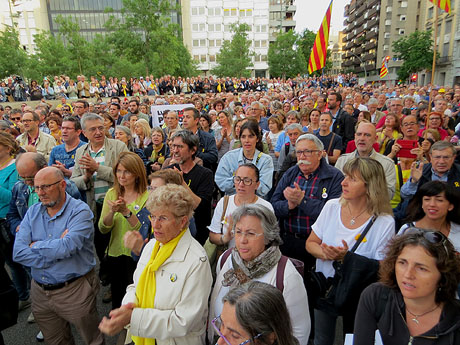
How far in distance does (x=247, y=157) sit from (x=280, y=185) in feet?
A: 2.99

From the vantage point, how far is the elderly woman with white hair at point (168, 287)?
6.82ft

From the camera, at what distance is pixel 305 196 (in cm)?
321

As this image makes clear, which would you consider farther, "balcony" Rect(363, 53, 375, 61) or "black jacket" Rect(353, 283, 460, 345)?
"balcony" Rect(363, 53, 375, 61)

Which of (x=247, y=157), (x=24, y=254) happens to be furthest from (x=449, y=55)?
(x=24, y=254)

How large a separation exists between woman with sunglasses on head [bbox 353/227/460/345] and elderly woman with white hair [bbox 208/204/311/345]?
1.46 feet

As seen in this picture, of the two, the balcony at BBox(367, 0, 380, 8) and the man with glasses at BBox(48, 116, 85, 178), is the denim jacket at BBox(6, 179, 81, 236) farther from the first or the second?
the balcony at BBox(367, 0, 380, 8)

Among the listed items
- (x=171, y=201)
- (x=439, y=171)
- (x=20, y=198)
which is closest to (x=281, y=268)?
(x=171, y=201)

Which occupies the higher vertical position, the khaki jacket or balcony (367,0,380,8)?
balcony (367,0,380,8)

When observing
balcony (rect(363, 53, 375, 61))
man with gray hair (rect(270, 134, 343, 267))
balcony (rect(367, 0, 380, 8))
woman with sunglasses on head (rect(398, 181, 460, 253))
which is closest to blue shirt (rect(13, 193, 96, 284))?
man with gray hair (rect(270, 134, 343, 267))

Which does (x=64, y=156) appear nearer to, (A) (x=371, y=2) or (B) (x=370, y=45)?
(B) (x=370, y=45)

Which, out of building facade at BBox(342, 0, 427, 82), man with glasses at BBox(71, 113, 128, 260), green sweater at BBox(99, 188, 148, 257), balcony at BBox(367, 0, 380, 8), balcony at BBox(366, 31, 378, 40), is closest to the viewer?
green sweater at BBox(99, 188, 148, 257)

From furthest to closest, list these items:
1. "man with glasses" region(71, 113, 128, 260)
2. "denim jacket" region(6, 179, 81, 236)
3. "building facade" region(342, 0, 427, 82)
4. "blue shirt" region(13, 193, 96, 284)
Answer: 1. "building facade" region(342, 0, 427, 82)
2. "man with glasses" region(71, 113, 128, 260)
3. "denim jacket" region(6, 179, 81, 236)
4. "blue shirt" region(13, 193, 96, 284)

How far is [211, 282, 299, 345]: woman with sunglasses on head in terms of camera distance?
1.50 m

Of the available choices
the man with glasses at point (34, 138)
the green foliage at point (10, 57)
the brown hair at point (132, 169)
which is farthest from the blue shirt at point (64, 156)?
the green foliage at point (10, 57)
